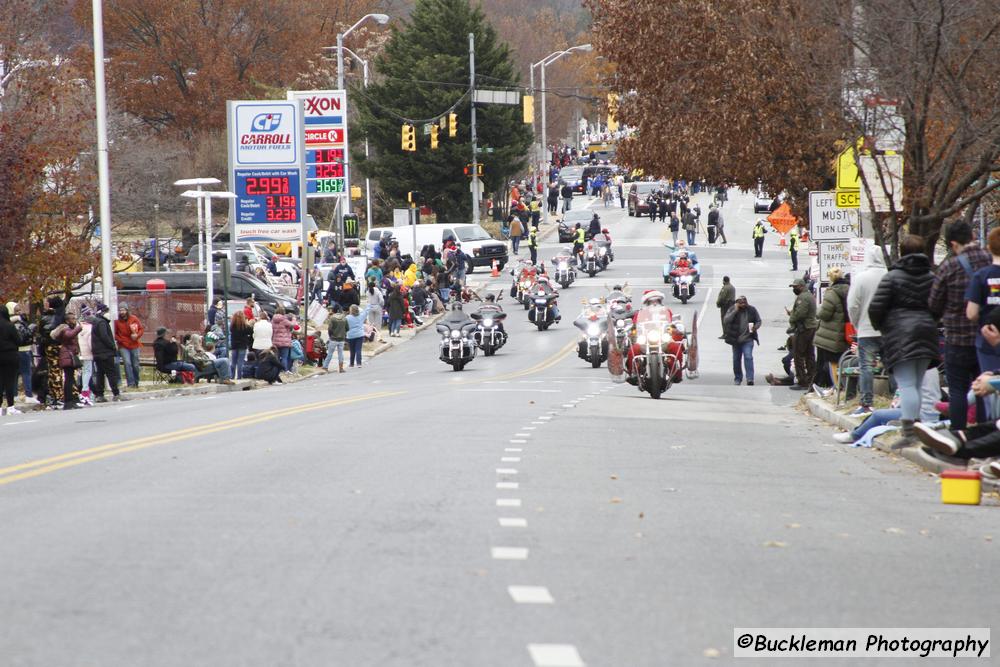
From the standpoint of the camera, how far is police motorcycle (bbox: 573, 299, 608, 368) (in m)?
31.1

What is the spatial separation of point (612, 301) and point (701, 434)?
1202 cm

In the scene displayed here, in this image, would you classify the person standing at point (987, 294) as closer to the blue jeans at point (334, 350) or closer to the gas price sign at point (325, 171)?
the blue jeans at point (334, 350)

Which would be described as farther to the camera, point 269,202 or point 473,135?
point 473,135

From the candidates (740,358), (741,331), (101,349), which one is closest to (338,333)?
(740,358)

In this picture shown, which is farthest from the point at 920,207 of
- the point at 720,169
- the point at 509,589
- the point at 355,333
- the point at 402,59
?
the point at 402,59

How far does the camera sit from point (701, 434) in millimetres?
16375

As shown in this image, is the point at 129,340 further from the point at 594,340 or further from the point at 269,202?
the point at 269,202

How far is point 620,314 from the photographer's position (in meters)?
27.3

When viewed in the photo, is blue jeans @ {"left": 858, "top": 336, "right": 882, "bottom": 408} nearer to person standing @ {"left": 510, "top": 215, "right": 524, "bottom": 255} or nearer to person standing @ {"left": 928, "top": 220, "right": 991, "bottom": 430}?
person standing @ {"left": 928, "top": 220, "right": 991, "bottom": 430}

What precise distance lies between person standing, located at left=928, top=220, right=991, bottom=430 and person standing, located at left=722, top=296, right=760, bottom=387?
14.8 metres

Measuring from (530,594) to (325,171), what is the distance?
43364 mm

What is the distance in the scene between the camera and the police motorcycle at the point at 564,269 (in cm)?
5081

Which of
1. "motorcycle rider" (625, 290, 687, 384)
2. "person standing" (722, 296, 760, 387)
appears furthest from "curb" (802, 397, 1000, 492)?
"person standing" (722, 296, 760, 387)

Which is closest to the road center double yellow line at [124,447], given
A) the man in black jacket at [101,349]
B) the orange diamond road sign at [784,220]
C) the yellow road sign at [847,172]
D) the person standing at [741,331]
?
the man in black jacket at [101,349]
